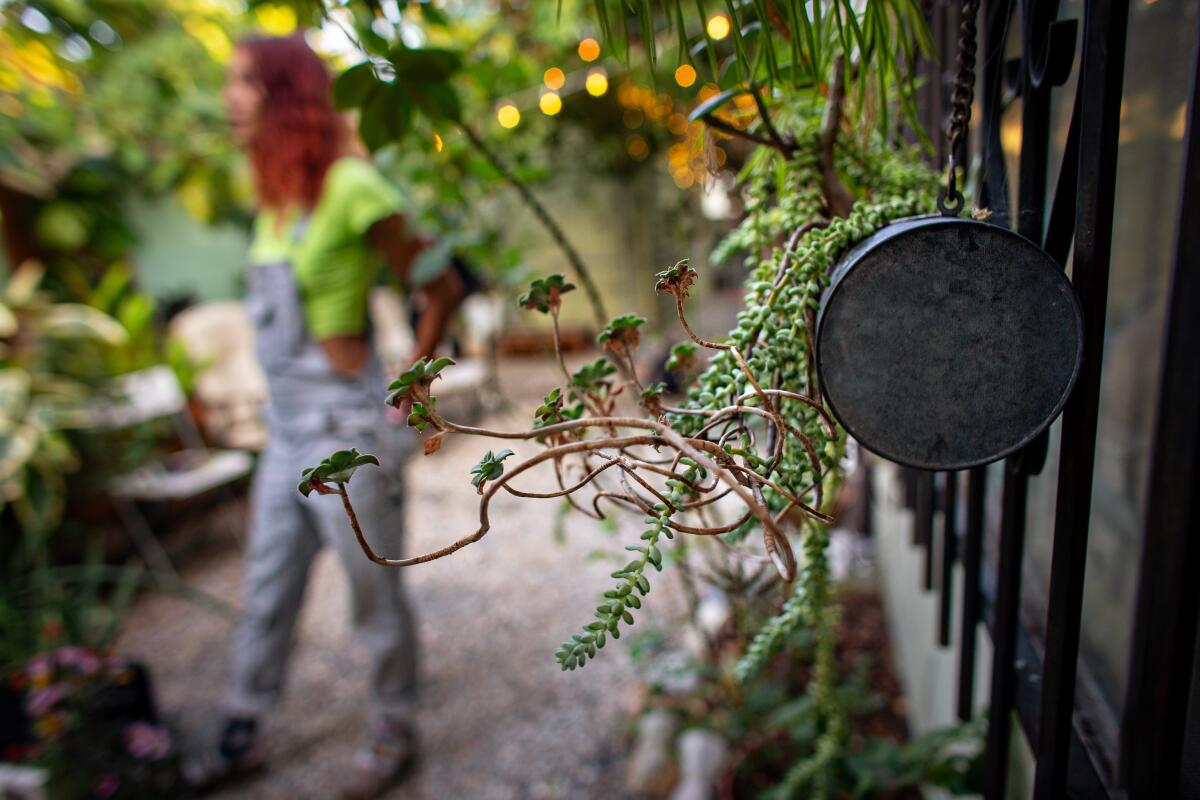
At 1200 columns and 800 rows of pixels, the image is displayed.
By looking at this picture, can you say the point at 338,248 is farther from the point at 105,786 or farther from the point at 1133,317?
the point at 1133,317

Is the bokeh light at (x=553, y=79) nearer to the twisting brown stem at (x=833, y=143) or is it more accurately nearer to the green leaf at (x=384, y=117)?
the green leaf at (x=384, y=117)

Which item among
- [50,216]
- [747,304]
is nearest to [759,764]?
[747,304]

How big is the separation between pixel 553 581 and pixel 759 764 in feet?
4.99

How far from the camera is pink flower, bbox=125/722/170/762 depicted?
6.04 ft

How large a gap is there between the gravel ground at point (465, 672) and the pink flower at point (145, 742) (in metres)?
0.24

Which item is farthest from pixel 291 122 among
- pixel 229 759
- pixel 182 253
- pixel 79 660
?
pixel 182 253

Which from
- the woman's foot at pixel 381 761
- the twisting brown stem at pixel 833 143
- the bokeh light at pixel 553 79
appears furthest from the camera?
the bokeh light at pixel 553 79

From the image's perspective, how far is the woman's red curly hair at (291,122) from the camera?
5.84 ft

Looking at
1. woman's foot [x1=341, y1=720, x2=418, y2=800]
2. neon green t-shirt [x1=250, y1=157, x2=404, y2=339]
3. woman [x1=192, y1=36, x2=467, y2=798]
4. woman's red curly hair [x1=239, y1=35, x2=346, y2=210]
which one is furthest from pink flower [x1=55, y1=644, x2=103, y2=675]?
woman's red curly hair [x1=239, y1=35, x2=346, y2=210]

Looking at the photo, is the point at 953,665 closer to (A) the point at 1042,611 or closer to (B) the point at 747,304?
(A) the point at 1042,611

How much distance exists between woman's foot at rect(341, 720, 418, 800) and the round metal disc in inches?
76.4

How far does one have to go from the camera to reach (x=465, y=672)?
253 cm

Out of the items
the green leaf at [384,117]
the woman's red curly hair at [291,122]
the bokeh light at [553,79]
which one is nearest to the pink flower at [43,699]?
the woman's red curly hair at [291,122]

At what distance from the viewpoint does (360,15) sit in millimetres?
1048
